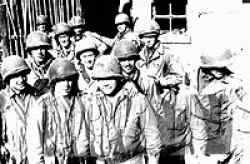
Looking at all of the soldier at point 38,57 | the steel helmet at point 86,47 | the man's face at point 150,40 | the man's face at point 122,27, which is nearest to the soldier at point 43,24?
the man's face at point 122,27

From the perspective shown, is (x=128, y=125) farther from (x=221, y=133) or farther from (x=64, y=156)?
(x=221, y=133)

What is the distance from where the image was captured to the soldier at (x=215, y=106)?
5.24 meters

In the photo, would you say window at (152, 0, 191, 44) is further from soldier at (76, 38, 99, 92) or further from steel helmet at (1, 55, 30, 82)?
steel helmet at (1, 55, 30, 82)

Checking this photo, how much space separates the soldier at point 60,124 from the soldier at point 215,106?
1507 mm

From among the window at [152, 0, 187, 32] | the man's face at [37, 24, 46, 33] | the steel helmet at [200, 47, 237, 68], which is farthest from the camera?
→ the window at [152, 0, 187, 32]

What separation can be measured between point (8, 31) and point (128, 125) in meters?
4.73

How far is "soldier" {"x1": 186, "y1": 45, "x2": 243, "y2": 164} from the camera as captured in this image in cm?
524

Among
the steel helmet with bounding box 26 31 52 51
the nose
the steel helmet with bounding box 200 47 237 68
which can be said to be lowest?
the nose

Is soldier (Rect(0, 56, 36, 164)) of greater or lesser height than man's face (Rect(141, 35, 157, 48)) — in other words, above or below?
below

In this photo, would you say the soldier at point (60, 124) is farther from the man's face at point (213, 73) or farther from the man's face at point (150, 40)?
the man's face at point (150, 40)

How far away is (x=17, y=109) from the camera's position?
5.08 metres

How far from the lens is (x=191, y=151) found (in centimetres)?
564

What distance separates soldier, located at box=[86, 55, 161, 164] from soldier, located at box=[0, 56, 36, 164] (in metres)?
0.84

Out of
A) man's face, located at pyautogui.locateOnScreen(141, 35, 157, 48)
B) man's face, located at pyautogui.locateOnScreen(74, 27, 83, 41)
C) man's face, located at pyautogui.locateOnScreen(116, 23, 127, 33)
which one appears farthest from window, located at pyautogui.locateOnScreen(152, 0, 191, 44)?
man's face, located at pyautogui.locateOnScreen(141, 35, 157, 48)
